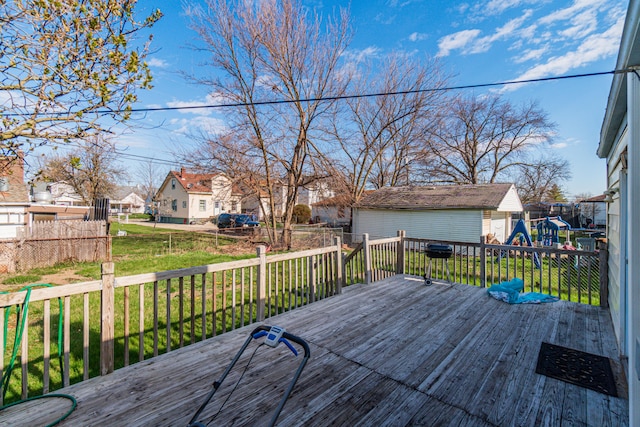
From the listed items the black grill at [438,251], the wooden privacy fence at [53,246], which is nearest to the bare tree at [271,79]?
the wooden privacy fence at [53,246]

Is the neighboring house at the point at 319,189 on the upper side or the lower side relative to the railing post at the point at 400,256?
upper

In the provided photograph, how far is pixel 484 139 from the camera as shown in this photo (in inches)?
822

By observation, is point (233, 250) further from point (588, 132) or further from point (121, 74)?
point (588, 132)

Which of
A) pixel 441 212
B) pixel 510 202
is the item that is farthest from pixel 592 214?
pixel 441 212

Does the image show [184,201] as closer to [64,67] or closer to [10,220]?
[10,220]

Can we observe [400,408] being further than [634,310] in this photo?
Yes

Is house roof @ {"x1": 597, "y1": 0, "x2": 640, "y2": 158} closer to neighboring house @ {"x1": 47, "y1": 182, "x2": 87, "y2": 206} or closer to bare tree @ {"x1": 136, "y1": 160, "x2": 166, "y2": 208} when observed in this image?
neighboring house @ {"x1": 47, "y1": 182, "x2": 87, "y2": 206}

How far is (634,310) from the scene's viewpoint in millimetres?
1543

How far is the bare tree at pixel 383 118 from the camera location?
1523 cm

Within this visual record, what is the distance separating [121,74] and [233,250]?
9.84 metres

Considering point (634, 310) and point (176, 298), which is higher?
point (634, 310)

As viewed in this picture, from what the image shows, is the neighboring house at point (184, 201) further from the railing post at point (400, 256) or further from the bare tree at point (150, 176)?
the railing post at point (400, 256)

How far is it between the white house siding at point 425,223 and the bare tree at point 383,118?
1.69 meters

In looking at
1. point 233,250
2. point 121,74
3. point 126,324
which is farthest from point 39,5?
point 233,250
